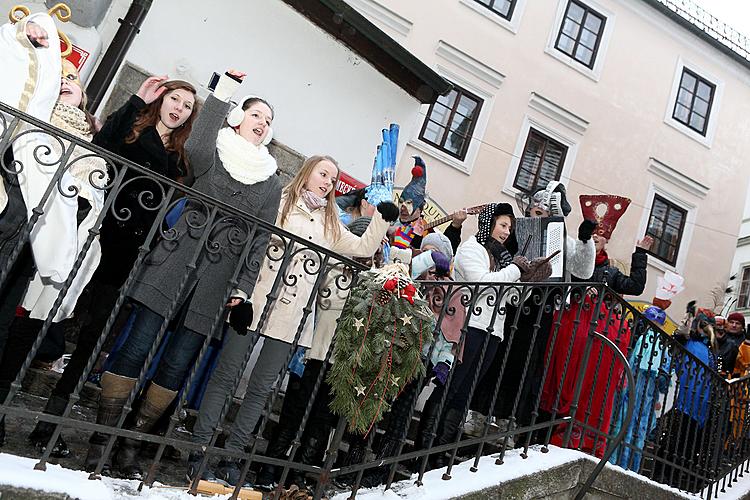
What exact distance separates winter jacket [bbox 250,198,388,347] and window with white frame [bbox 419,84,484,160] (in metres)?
9.29

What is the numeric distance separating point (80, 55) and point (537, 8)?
11.0 meters

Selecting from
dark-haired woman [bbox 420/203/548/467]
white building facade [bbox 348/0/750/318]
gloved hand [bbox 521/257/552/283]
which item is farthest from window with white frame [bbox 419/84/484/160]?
gloved hand [bbox 521/257/552/283]

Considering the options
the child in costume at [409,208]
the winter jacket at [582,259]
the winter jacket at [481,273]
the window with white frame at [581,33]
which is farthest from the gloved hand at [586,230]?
the window with white frame at [581,33]

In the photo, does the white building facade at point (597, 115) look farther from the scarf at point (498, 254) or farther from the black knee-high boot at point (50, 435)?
the black knee-high boot at point (50, 435)

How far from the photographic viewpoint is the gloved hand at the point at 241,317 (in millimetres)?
3562

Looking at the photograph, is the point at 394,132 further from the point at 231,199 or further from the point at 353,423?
the point at 353,423

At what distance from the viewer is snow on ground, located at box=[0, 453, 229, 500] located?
2691 mm

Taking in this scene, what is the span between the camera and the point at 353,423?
357cm

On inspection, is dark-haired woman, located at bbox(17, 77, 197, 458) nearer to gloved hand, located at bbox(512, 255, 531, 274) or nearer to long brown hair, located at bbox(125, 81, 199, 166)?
long brown hair, located at bbox(125, 81, 199, 166)

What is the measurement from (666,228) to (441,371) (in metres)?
13.0

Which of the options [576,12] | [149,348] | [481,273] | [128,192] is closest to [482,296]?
[481,273]

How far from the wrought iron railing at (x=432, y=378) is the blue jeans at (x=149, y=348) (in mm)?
100

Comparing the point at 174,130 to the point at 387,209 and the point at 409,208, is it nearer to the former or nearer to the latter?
the point at 387,209

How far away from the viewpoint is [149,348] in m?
3.49
